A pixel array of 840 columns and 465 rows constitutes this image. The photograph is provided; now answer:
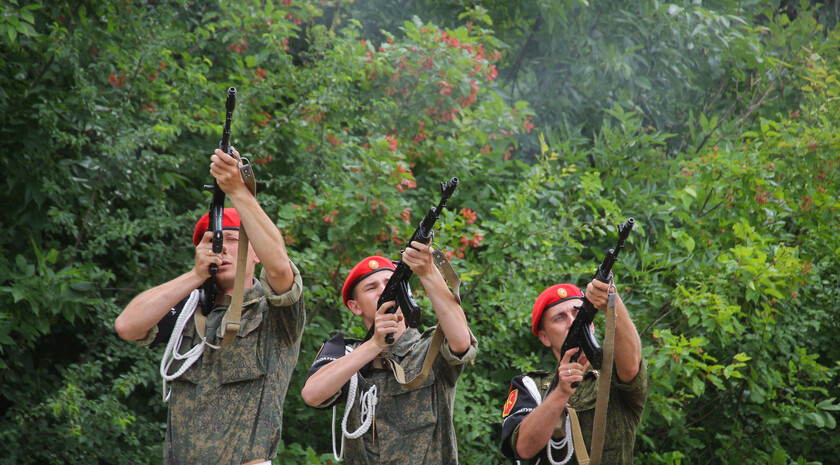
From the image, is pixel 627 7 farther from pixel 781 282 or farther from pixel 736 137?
pixel 781 282

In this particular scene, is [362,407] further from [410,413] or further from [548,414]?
[548,414]

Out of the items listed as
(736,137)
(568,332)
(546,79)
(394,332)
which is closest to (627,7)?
(546,79)

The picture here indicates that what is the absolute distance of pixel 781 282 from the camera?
5188 millimetres

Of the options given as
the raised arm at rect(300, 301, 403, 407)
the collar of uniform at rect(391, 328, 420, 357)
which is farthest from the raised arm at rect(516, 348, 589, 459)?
the raised arm at rect(300, 301, 403, 407)

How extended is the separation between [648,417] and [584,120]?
3047 mm

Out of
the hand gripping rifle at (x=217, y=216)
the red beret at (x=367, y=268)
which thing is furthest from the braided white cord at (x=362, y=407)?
the hand gripping rifle at (x=217, y=216)

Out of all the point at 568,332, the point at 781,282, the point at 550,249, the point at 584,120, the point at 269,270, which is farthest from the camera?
the point at 584,120

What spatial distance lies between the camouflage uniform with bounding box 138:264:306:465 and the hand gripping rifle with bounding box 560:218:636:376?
3.85 ft

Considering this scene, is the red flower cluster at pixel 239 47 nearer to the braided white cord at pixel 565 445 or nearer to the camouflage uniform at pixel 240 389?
the camouflage uniform at pixel 240 389

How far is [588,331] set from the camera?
336 cm

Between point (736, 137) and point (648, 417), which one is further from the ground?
point (736, 137)

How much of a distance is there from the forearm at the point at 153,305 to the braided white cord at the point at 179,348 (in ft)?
0.32

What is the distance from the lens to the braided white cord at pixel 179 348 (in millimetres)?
3295

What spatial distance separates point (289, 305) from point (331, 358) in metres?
0.37
